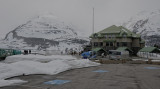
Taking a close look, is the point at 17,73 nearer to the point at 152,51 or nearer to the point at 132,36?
the point at 152,51

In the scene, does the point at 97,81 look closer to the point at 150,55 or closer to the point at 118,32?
the point at 150,55

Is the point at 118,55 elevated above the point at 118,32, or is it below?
below

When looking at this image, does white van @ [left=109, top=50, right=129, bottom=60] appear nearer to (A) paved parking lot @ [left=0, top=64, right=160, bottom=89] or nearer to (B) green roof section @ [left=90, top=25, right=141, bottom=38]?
(B) green roof section @ [left=90, top=25, right=141, bottom=38]

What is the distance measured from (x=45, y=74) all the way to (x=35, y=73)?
2.96 ft

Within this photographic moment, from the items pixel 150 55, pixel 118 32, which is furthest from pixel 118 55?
pixel 118 32

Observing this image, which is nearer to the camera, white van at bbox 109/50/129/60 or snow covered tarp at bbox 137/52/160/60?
white van at bbox 109/50/129/60

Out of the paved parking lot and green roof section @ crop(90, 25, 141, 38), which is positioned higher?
green roof section @ crop(90, 25, 141, 38)

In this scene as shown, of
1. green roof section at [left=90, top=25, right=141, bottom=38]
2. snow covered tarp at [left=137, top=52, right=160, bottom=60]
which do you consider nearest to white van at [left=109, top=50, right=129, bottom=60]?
snow covered tarp at [left=137, top=52, right=160, bottom=60]

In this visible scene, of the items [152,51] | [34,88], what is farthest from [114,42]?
[34,88]

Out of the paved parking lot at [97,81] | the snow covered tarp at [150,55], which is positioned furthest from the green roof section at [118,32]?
the paved parking lot at [97,81]

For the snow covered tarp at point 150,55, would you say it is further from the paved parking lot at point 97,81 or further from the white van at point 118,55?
the paved parking lot at point 97,81

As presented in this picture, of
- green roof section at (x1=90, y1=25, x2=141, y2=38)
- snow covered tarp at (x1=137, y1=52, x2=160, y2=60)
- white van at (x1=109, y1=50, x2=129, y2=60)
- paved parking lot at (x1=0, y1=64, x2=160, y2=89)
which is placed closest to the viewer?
paved parking lot at (x1=0, y1=64, x2=160, y2=89)

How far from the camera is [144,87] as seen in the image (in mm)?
10594

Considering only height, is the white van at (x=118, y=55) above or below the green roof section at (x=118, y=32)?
below
